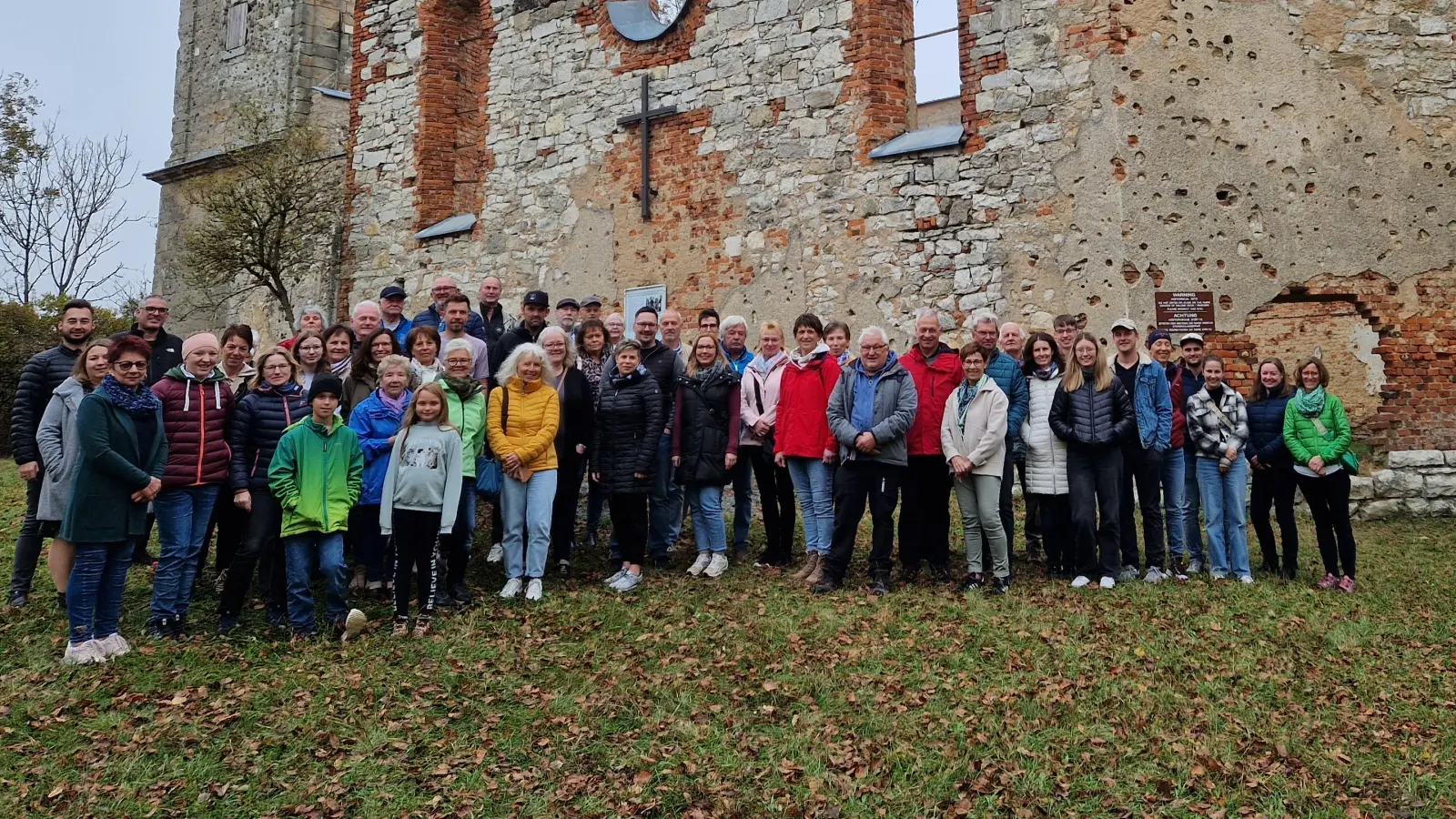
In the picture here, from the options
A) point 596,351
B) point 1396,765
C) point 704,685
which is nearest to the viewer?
point 1396,765

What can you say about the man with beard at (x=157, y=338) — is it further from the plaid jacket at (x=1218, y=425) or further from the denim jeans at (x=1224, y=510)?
the denim jeans at (x=1224, y=510)

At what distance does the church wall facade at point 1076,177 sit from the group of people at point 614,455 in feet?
9.36

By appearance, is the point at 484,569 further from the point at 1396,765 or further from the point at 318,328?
the point at 1396,765

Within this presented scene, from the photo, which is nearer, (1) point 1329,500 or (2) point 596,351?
(1) point 1329,500

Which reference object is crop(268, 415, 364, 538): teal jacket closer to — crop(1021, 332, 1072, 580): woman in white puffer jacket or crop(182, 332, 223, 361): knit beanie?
crop(182, 332, 223, 361): knit beanie

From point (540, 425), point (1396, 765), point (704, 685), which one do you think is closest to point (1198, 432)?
point (1396, 765)

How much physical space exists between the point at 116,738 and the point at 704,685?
266 centimetres

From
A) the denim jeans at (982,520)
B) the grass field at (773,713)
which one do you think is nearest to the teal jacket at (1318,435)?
the grass field at (773,713)

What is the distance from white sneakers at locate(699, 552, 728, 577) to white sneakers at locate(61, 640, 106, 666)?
3604 mm

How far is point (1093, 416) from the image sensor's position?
20.2 ft

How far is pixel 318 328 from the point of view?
6.87 metres

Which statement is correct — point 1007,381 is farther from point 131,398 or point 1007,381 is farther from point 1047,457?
point 131,398

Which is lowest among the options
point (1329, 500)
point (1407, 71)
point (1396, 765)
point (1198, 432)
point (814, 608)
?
point (1396, 765)

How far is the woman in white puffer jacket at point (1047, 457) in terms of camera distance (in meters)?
6.35
